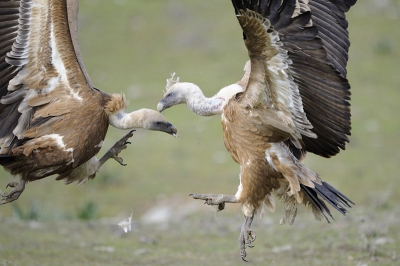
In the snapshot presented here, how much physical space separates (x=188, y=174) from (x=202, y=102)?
674 centimetres

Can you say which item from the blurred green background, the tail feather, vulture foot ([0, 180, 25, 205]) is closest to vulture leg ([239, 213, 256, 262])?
the tail feather

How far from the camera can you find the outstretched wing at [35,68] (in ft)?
22.4

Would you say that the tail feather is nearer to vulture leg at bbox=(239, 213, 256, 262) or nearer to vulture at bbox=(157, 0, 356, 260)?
vulture at bbox=(157, 0, 356, 260)

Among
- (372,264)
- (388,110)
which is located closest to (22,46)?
(372,264)

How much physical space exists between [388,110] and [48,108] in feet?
34.7

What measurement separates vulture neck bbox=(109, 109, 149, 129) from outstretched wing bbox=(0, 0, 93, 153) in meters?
0.39

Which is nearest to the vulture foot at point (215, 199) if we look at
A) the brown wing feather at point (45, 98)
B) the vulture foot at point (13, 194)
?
the brown wing feather at point (45, 98)

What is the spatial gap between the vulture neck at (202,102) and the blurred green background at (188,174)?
5.87 feet

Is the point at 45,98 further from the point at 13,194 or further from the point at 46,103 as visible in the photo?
the point at 13,194

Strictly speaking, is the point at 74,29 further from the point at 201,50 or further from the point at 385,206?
the point at 201,50

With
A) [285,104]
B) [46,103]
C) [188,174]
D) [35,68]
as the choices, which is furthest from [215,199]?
[188,174]

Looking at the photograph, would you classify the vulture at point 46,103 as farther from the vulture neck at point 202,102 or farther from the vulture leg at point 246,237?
the vulture leg at point 246,237

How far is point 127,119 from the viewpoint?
7.12m

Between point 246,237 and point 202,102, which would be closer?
point 246,237
